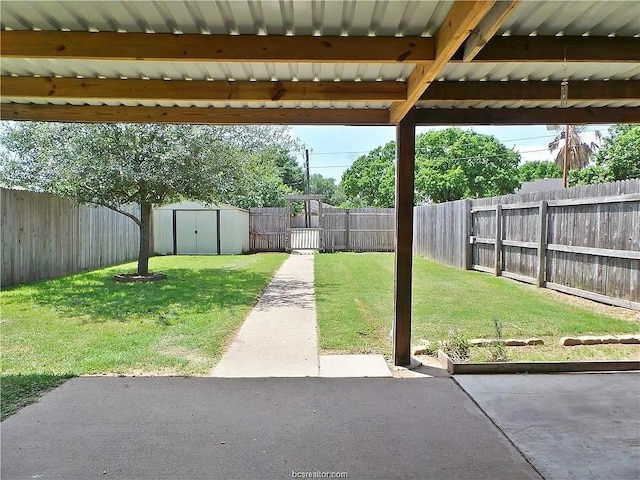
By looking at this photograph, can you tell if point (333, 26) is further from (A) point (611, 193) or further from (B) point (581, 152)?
(B) point (581, 152)

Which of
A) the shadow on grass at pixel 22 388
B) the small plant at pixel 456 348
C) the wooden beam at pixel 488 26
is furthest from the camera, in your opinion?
the small plant at pixel 456 348

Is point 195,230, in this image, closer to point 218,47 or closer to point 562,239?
point 562,239

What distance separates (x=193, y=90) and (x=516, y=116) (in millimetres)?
2911

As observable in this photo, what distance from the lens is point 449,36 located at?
2.56m

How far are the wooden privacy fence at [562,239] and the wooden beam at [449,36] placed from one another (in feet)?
15.2

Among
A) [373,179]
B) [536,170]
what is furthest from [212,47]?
[536,170]

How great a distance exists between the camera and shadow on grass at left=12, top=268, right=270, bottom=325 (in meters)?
6.80

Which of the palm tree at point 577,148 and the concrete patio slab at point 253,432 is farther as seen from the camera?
the palm tree at point 577,148

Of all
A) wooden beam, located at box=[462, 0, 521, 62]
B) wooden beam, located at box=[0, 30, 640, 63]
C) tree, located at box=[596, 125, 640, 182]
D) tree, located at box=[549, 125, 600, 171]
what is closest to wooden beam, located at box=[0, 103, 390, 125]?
wooden beam, located at box=[0, 30, 640, 63]

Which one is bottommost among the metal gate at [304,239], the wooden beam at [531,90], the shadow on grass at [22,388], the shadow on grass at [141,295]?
the shadow on grass at [22,388]

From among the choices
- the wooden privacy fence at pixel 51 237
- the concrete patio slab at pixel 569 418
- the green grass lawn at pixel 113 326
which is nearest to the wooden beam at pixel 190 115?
the green grass lawn at pixel 113 326

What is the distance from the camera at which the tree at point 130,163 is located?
8.43 m

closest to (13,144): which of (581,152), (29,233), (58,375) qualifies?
(29,233)

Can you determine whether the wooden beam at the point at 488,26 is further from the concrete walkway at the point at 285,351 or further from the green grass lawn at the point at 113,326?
the green grass lawn at the point at 113,326
